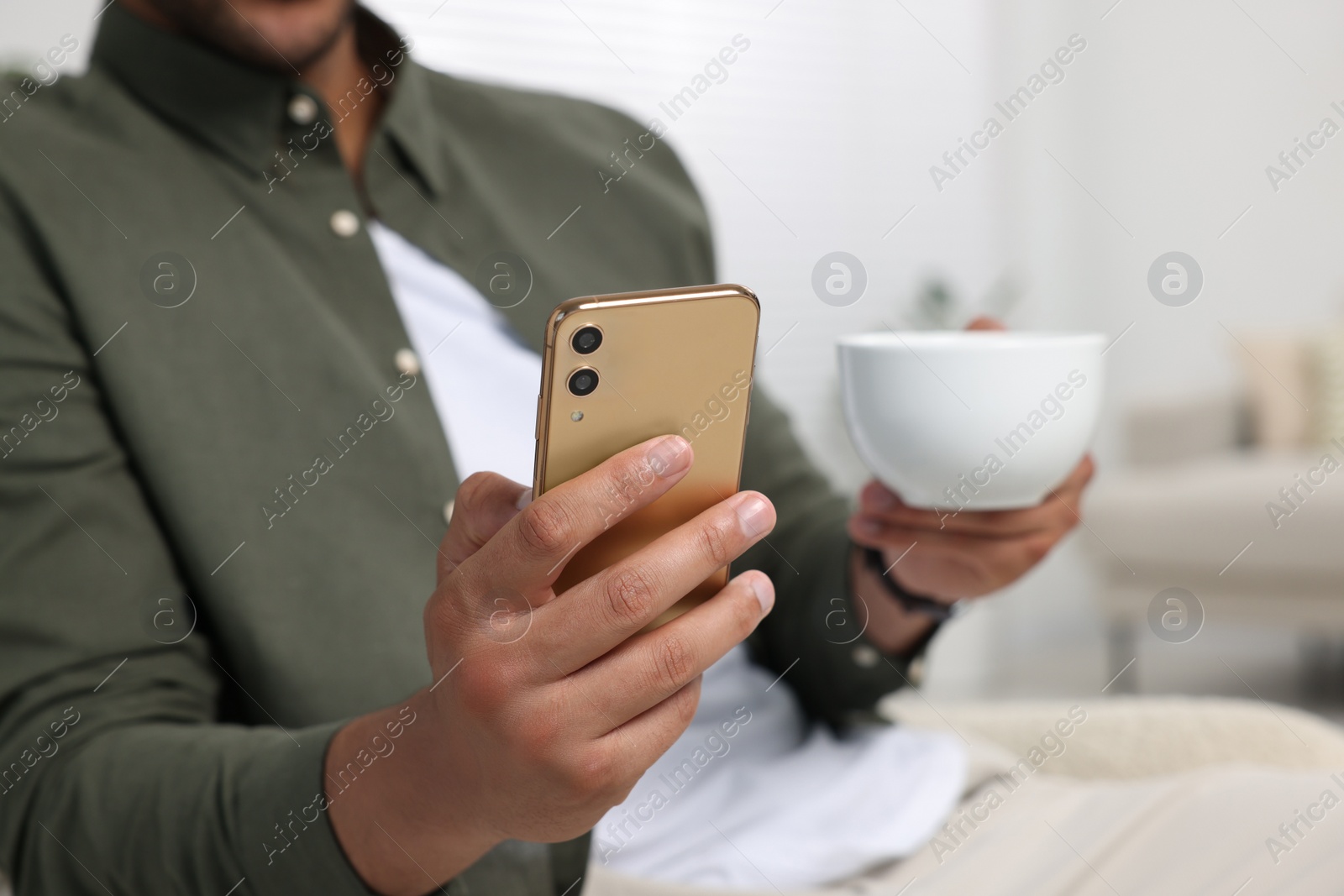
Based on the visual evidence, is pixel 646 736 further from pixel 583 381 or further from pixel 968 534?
pixel 968 534

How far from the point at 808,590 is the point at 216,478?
42cm

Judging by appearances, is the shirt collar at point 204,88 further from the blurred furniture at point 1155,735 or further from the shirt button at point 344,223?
the blurred furniture at point 1155,735

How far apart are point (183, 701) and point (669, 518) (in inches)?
13.4

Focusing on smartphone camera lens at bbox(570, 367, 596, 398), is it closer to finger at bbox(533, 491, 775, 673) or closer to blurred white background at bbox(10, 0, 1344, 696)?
finger at bbox(533, 491, 775, 673)

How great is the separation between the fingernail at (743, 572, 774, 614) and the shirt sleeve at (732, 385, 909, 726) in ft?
1.11

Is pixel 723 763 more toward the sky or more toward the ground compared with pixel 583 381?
more toward the ground

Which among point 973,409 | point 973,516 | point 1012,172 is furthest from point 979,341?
point 1012,172

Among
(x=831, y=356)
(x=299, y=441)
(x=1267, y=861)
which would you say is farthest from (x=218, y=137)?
(x=831, y=356)

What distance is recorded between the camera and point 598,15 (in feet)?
8.45

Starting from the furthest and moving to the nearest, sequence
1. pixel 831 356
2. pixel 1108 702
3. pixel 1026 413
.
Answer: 1. pixel 831 356
2. pixel 1108 702
3. pixel 1026 413

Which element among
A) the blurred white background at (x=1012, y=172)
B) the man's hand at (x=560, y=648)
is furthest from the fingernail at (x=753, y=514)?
the blurred white background at (x=1012, y=172)

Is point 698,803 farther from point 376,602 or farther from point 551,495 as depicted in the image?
point 551,495

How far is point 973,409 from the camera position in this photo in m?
0.55

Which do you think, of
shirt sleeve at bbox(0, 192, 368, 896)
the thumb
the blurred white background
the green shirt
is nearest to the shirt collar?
the green shirt
